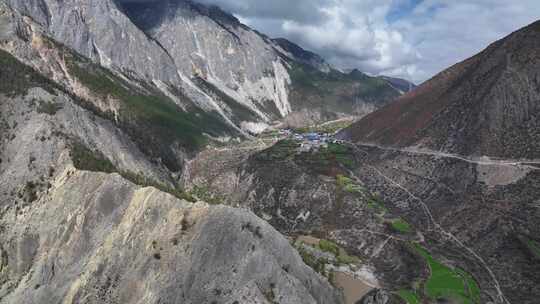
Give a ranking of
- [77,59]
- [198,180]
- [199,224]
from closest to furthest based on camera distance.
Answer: [199,224], [198,180], [77,59]

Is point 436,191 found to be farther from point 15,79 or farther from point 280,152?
point 15,79

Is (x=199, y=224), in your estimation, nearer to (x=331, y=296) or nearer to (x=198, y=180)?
(x=331, y=296)

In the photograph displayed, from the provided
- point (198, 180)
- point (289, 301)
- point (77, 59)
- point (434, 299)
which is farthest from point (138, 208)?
point (77, 59)

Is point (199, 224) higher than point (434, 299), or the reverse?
point (199, 224)

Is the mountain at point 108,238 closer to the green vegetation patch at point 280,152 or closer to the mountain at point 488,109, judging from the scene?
the mountain at point 488,109

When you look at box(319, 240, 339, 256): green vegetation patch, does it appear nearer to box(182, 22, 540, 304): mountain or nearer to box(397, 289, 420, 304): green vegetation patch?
box(182, 22, 540, 304): mountain

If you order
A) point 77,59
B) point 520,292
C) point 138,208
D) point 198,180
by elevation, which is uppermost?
point 77,59

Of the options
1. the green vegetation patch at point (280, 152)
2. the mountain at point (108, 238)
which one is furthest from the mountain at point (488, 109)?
the mountain at point (108, 238)

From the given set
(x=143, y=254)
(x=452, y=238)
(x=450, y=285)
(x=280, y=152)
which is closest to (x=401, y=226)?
(x=452, y=238)
